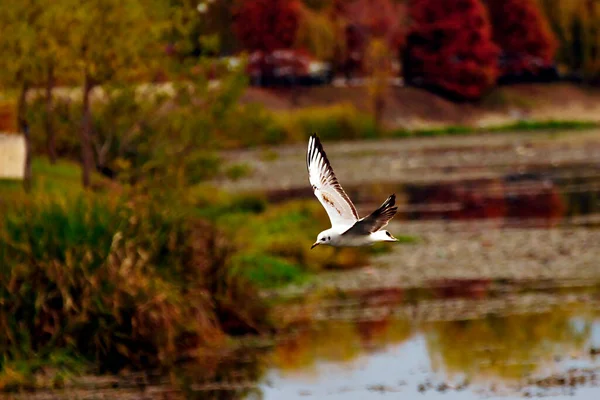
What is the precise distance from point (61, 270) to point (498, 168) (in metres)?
37.3


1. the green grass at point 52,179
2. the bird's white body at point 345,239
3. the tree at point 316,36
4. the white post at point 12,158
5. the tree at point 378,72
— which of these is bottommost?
the green grass at point 52,179

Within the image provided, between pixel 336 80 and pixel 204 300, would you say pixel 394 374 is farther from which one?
pixel 336 80

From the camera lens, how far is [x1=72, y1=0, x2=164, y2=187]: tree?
1127 inches

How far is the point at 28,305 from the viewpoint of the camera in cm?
1972

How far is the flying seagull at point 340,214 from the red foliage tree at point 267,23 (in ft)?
272

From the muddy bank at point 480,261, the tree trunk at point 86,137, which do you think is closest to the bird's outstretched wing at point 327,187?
the muddy bank at point 480,261

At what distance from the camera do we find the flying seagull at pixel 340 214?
12.0 metres

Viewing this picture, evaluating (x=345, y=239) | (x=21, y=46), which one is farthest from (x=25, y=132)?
(x=345, y=239)

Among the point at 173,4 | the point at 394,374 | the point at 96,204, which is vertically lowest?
the point at 394,374

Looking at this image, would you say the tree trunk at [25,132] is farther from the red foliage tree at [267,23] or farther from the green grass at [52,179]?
the red foliage tree at [267,23]

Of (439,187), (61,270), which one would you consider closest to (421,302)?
(61,270)

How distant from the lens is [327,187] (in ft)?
44.1

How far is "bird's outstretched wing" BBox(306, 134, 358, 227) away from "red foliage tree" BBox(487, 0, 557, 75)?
83255 mm

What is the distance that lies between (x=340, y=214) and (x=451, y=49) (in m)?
80.4
